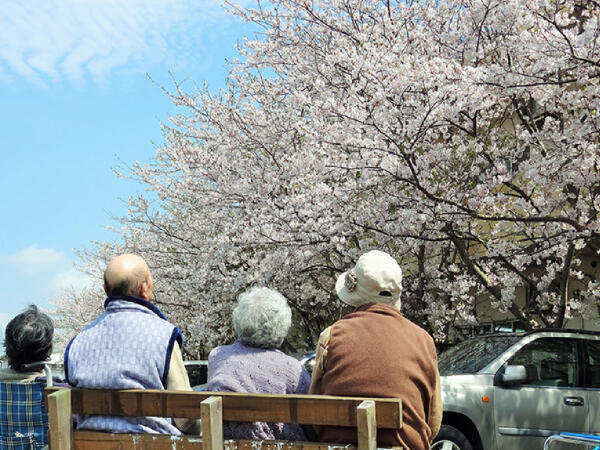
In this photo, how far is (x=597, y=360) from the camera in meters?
7.95

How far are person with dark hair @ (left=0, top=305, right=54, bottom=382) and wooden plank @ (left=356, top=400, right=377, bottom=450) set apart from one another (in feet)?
6.99

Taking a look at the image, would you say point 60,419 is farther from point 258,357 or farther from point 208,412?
point 258,357

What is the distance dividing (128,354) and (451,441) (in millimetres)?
4756

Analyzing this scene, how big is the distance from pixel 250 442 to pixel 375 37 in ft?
30.3

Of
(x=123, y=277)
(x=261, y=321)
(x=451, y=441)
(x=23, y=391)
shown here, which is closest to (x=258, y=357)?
(x=261, y=321)

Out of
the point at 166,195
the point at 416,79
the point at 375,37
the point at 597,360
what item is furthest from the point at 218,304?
the point at 597,360

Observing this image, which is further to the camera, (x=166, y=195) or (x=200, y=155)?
(x=166, y=195)

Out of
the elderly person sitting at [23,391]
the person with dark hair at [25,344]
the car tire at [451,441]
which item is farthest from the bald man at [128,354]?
the car tire at [451,441]

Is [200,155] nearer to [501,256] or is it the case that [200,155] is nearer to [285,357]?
[501,256]

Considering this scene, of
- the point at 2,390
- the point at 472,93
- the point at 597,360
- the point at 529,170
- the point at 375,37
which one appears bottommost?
the point at 597,360

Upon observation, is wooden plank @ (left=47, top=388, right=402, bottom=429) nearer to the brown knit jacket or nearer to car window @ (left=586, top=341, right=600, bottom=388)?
the brown knit jacket

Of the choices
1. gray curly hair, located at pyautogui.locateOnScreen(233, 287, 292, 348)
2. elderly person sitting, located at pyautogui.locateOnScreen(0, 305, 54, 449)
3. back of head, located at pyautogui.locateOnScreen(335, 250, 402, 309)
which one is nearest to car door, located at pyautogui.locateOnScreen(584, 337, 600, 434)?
back of head, located at pyautogui.locateOnScreen(335, 250, 402, 309)

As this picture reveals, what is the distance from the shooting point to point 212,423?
320cm

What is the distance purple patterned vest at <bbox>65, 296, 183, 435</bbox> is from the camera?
11.4 ft
